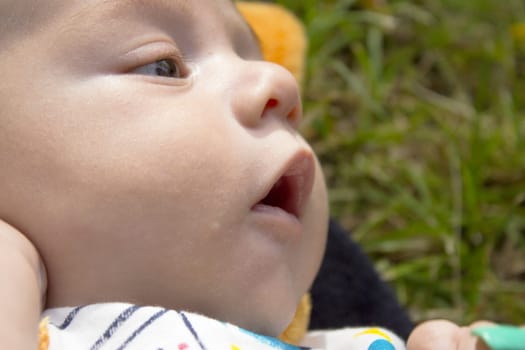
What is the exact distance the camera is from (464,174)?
1.61 metres

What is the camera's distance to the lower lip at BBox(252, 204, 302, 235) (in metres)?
0.84

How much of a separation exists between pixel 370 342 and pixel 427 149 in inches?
37.8

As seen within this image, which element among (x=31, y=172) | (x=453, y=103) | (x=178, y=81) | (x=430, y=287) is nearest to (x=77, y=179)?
(x=31, y=172)

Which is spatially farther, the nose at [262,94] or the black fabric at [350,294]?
the black fabric at [350,294]

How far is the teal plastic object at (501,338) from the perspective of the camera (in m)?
0.68

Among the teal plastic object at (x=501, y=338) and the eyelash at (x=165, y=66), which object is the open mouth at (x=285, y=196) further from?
the teal plastic object at (x=501, y=338)

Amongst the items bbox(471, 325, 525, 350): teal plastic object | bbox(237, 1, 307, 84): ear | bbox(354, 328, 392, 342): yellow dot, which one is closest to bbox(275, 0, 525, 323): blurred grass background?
bbox(237, 1, 307, 84): ear

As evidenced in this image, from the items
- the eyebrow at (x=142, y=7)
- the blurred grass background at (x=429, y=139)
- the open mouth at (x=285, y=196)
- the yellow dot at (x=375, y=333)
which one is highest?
the eyebrow at (x=142, y=7)

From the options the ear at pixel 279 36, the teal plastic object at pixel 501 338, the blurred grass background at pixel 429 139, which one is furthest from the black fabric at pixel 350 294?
the teal plastic object at pixel 501 338

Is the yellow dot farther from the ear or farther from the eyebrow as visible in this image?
the ear

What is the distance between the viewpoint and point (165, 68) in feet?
2.87

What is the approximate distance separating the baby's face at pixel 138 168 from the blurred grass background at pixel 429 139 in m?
0.72

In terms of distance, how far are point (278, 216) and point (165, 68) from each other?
0.65ft

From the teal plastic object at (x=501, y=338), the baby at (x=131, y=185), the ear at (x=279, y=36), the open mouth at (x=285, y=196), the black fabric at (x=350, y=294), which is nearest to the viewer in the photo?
the teal plastic object at (x=501, y=338)
